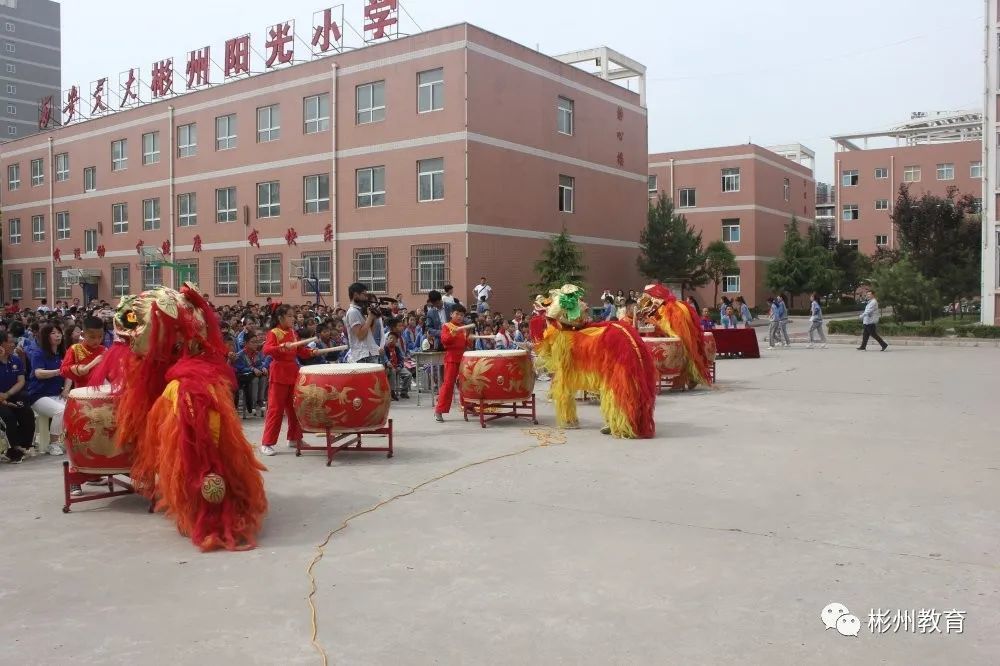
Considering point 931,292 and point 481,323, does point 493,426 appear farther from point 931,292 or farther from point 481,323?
point 931,292

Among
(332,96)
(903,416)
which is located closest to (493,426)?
(903,416)

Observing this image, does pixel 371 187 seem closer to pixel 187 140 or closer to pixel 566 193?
pixel 566 193

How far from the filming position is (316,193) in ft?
86.7

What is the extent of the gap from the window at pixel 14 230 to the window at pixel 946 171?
158 ft

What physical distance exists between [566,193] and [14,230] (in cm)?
2746

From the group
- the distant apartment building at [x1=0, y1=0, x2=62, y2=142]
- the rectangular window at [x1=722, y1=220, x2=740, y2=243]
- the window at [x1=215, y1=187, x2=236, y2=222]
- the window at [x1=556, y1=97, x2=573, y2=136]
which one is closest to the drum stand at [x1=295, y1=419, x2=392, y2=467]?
the window at [x1=556, y1=97, x2=573, y2=136]

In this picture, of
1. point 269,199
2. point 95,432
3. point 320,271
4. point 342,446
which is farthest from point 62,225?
point 95,432

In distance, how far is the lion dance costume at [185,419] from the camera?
5309 mm

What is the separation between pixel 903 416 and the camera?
32.8ft

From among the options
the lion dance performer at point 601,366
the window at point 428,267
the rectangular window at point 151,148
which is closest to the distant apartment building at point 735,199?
the window at point 428,267

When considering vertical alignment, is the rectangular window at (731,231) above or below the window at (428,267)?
above

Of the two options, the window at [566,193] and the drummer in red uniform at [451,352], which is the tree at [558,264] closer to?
the window at [566,193]

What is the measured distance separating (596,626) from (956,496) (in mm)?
3668

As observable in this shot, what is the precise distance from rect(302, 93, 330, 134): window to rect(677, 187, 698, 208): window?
2424 centimetres
